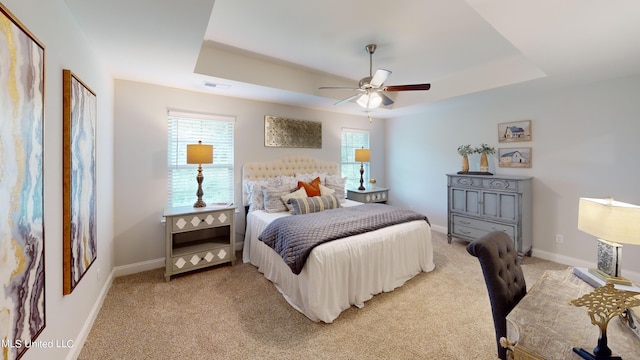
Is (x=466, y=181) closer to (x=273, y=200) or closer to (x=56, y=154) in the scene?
(x=273, y=200)

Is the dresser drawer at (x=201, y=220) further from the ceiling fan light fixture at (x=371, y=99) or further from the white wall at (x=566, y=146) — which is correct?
the white wall at (x=566, y=146)

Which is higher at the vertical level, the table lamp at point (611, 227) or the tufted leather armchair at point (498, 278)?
the table lamp at point (611, 227)

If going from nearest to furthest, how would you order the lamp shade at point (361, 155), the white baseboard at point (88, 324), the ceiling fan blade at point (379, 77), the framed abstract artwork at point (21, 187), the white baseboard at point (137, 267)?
1. the framed abstract artwork at point (21, 187)
2. the white baseboard at point (88, 324)
3. the ceiling fan blade at point (379, 77)
4. the white baseboard at point (137, 267)
5. the lamp shade at point (361, 155)

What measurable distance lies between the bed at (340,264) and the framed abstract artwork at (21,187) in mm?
1676

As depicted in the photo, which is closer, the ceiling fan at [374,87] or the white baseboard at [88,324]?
the white baseboard at [88,324]

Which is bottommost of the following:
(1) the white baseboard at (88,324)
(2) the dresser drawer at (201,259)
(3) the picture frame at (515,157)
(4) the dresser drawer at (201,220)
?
(1) the white baseboard at (88,324)

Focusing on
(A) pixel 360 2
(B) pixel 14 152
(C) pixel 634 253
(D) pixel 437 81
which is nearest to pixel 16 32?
(B) pixel 14 152

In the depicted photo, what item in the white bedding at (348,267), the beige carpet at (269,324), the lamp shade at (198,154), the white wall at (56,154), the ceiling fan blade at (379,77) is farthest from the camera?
the lamp shade at (198,154)

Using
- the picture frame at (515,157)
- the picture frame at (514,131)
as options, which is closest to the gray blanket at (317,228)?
the picture frame at (515,157)

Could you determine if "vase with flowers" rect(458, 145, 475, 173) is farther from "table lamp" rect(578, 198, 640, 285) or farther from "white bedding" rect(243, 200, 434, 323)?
"table lamp" rect(578, 198, 640, 285)

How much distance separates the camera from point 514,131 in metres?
3.87

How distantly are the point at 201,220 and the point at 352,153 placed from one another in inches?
131

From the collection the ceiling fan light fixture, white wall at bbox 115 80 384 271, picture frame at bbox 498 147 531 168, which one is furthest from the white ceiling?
picture frame at bbox 498 147 531 168

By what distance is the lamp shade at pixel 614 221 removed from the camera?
1174 mm
